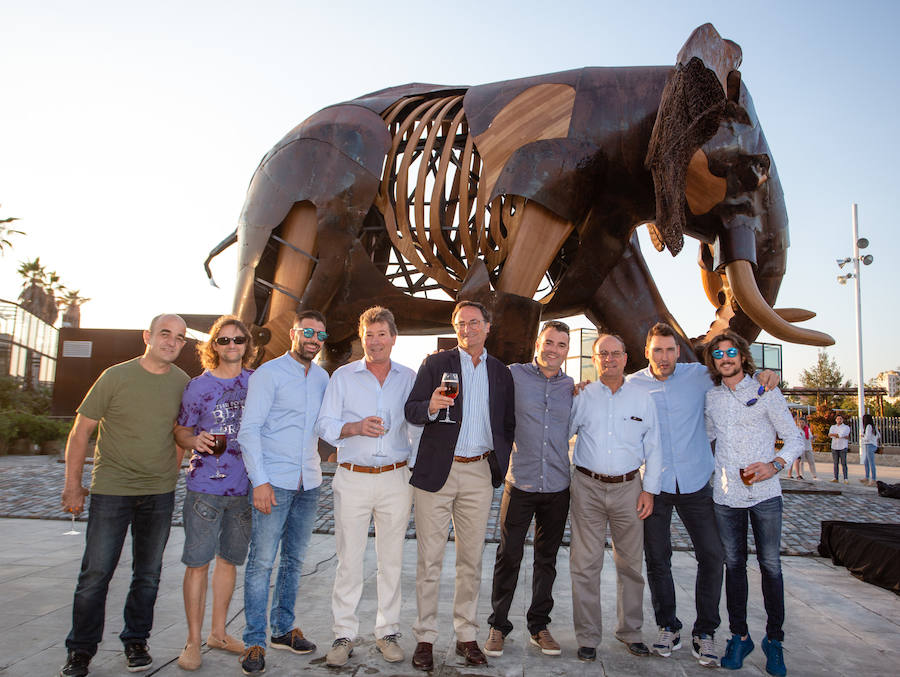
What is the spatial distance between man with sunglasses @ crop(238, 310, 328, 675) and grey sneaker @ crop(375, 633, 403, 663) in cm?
37

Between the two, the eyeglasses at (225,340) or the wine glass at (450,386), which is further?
the eyeglasses at (225,340)

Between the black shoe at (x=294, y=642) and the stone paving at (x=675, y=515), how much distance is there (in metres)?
2.87

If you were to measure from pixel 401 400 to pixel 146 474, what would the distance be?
1287mm

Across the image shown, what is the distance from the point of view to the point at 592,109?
601 cm

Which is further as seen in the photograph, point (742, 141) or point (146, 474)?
point (742, 141)

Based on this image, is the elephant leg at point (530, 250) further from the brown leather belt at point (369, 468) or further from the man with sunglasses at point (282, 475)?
the brown leather belt at point (369, 468)

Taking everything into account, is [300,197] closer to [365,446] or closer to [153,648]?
[365,446]

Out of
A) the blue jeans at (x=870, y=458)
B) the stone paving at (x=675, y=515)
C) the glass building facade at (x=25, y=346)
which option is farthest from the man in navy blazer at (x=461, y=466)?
the glass building facade at (x=25, y=346)

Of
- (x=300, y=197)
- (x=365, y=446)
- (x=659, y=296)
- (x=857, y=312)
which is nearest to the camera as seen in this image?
(x=365, y=446)

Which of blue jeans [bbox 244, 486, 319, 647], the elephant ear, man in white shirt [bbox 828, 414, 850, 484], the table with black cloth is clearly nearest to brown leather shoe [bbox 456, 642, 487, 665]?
blue jeans [bbox 244, 486, 319, 647]

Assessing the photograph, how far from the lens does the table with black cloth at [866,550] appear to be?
4.95 m

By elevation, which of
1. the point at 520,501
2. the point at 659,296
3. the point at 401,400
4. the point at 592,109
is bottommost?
the point at 520,501

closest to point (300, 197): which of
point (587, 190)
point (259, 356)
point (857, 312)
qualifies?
point (259, 356)

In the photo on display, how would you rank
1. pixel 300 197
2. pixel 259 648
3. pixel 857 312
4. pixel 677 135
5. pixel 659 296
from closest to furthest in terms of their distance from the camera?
pixel 259 648 < pixel 677 135 < pixel 300 197 < pixel 659 296 < pixel 857 312
